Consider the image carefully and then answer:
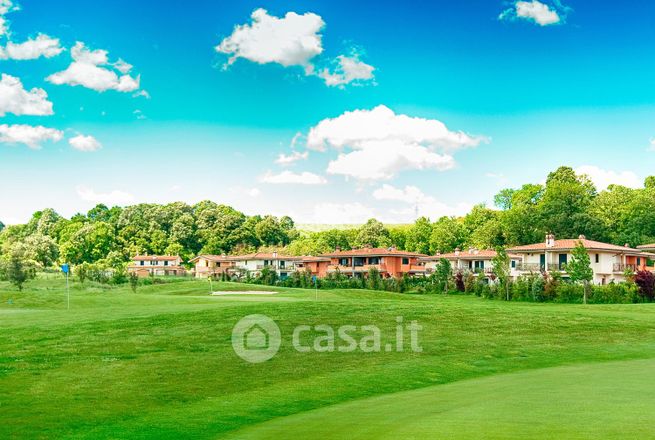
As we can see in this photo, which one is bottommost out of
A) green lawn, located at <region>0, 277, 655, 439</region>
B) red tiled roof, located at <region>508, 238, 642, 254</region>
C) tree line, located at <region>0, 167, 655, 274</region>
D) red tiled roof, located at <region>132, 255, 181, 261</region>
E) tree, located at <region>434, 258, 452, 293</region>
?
green lawn, located at <region>0, 277, 655, 439</region>

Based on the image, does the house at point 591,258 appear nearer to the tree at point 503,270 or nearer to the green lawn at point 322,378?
the tree at point 503,270

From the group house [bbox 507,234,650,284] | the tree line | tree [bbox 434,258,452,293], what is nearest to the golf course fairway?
tree [bbox 434,258,452,293]

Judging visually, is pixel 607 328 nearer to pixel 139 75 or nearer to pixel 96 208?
pixel 139 75

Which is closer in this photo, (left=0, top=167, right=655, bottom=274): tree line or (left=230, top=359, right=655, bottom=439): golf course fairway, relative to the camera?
(left=230, top=359, right=655, bottom=439): golf course fairway

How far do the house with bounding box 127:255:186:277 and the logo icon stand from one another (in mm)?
86737

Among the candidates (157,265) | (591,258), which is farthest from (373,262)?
(157,265)

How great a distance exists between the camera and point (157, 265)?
117m

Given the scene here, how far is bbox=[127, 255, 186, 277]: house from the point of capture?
373ft

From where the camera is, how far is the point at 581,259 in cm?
5559

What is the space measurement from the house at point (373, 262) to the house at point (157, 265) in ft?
101

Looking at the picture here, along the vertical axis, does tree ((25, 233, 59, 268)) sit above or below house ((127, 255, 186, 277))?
above

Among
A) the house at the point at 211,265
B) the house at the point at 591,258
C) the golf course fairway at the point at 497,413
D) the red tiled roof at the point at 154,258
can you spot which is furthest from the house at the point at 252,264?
the golf course fairway at the point at 497,413

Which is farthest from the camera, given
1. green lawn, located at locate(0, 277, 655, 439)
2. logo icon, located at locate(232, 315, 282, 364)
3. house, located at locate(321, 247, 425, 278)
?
house, located at locate(321, 247, 425, 278)

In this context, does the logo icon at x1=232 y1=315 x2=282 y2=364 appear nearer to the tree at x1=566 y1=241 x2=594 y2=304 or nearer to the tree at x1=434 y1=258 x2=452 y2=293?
the tree at x1=566 y1=241 x2=594 y2=304
